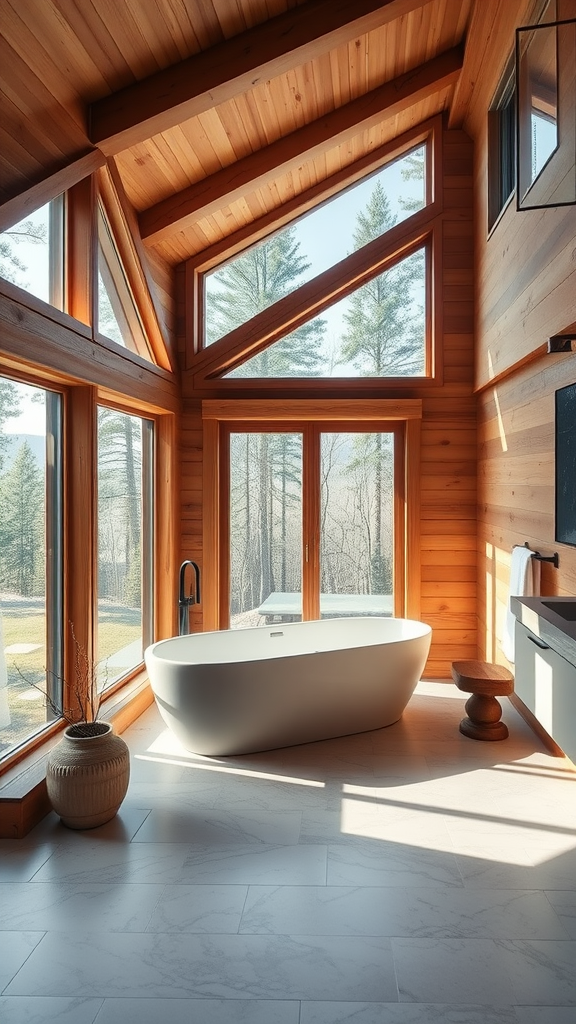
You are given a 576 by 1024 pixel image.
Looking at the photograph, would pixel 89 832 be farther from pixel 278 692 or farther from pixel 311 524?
pixel 311 524

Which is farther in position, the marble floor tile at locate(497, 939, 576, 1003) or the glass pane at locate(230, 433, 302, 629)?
the glass pane at locate(230, 433, 302, 629)

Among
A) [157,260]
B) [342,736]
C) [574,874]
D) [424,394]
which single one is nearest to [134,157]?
[157,260]

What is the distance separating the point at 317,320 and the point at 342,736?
9.93 ft

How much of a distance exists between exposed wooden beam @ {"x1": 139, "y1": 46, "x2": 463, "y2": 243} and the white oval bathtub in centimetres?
264

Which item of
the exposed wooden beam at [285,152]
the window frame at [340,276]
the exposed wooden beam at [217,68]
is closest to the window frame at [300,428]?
the window frame at [340,276]

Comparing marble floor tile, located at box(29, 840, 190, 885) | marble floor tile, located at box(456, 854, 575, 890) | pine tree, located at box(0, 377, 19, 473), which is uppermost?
pine tree, located at box(0, 377, 19, 473)

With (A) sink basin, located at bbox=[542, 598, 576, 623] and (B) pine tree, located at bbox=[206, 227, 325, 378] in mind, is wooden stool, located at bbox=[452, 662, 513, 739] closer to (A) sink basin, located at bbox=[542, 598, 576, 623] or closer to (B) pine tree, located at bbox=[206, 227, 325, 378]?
(A) sink basin, located at bbox=[542, 598, 576, 623]

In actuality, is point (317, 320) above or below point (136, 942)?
above

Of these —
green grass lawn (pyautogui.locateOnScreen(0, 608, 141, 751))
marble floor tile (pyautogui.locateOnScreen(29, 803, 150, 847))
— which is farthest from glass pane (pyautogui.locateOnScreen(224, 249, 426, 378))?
marble floor tile (pyautogui.locateOnScreen(29, 803, 150, 847))

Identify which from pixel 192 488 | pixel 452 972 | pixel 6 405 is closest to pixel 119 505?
pixel 192 488

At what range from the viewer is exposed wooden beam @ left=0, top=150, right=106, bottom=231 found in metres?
2.86

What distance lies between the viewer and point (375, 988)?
6.72 ft

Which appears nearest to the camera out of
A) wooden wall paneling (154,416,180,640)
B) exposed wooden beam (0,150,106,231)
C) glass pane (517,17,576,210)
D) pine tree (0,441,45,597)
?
glass pane (517,17,576,210)

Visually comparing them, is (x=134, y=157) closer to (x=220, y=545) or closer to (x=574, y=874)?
(x=220, y=545)
